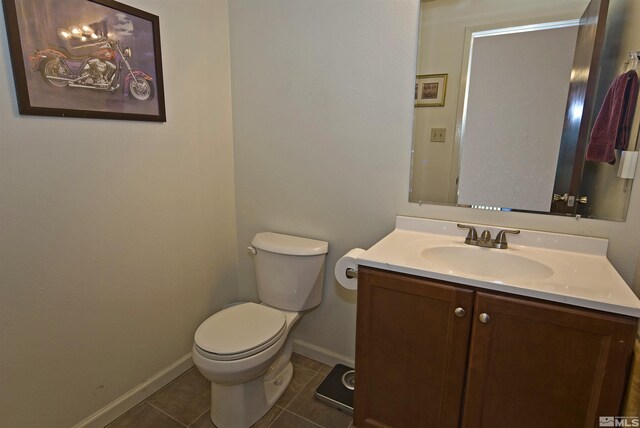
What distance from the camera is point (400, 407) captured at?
128 cm

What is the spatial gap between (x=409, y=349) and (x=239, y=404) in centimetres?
83

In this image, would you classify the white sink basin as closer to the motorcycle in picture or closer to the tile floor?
the tile floor

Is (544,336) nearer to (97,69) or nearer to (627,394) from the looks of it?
(627,394)

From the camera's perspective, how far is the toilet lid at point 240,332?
1401mm

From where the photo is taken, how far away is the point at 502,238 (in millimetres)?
1392

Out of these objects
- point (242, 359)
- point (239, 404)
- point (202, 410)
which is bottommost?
point (202, 410)

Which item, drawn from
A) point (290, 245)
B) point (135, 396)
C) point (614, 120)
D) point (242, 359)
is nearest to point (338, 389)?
point (242, 359)

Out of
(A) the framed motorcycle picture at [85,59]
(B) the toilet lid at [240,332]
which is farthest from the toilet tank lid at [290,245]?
(A) the framed motorcycle picture at [85,59]

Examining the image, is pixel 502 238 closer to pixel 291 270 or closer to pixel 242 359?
pixel 291 270

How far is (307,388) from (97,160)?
1.49m

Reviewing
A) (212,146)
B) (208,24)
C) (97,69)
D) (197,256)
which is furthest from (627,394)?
(208,24)

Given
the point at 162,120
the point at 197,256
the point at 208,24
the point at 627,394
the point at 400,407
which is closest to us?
the point at 627,394

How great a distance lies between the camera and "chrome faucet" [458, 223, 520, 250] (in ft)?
4.56

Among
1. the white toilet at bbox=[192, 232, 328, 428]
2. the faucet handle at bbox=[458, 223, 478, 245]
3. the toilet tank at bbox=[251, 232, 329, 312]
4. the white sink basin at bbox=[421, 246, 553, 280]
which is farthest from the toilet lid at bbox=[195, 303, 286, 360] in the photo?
the faucet handle at bbox=[458, 223, 478, 245]
